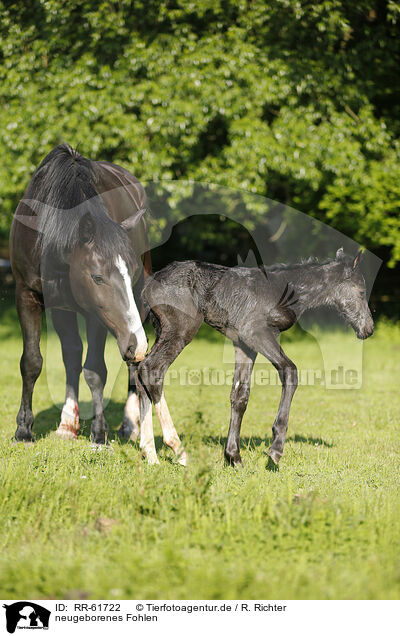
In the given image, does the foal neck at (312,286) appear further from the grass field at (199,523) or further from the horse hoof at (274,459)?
the grass field at (199,523)

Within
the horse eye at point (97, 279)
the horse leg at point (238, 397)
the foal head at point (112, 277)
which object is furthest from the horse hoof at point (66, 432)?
the horse eye at point (97, 279)

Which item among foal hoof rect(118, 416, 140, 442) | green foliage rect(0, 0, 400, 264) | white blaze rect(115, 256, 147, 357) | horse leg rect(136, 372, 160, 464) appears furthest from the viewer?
green foliage rect(0, 0, 400, 264)

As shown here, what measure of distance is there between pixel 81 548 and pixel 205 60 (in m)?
11.5

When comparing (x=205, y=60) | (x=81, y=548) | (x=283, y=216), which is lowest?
(x=283, y=216)

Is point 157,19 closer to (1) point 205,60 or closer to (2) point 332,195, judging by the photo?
(1) point 205,60

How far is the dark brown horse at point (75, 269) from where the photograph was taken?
4992 mm

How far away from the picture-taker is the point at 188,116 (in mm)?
13078

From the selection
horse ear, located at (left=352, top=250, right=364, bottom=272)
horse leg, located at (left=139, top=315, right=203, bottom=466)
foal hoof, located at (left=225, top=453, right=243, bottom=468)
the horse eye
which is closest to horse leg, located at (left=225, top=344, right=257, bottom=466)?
foal hoof, located at (left=225, top=453, right=243, bottom=468)

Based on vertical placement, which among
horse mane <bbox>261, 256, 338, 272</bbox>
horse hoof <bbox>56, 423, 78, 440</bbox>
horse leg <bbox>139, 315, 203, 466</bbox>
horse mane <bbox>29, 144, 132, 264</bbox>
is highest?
horse mane <bbox>29, 144, 132, 264</bbox>

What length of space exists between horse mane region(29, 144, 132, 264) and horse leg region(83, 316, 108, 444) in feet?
2.91

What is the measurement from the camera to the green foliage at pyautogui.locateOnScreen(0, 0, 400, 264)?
1295 centimetres
